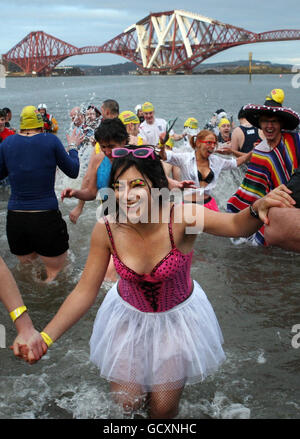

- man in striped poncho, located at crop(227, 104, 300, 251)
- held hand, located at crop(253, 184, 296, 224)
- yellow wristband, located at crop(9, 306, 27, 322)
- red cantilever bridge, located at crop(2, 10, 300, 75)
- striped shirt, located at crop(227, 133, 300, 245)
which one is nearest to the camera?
held hand, located at crop(253, 184, 296, 224)

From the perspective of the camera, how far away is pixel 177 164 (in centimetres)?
600

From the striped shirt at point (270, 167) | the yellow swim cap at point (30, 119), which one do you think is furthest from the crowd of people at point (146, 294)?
the striped shirt at point (270, 167)

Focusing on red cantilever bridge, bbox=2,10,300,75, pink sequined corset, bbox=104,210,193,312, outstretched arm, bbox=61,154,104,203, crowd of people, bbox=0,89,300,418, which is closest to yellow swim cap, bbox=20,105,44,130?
outstretched arm, bbox=61,154,104,203

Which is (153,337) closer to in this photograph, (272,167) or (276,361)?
(276,361)

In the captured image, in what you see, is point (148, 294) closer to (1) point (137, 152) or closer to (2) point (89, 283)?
(2) point (89, 283)

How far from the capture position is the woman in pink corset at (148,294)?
2447 mm

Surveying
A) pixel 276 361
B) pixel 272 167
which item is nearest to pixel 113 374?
pixel 276 361

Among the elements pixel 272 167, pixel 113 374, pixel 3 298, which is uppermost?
pixel 272 167

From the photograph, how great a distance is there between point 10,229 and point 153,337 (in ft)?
7.95

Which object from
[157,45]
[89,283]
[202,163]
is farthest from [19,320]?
[157,45]

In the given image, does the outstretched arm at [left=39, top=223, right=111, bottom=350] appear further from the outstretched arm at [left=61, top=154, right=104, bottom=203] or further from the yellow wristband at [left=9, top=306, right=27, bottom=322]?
the outstretched arm at [left=61, top=154, right=104, bottom=203]

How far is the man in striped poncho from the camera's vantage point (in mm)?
4613
